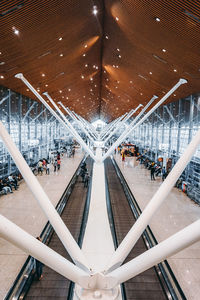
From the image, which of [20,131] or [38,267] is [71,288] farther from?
[20,131]

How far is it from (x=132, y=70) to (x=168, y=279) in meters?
12.8

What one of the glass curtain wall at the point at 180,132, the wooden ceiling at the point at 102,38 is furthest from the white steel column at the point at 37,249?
the glass curtain wall at the point at 180,132

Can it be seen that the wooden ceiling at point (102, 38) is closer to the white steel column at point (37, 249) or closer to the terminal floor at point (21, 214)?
the white steel column at point (37, 249)

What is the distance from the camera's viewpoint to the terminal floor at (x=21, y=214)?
300 inches

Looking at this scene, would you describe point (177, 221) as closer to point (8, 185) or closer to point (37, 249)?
point (37, 249)

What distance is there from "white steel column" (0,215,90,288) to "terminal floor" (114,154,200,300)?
3.57m

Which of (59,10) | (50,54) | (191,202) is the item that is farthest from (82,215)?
(59,10)

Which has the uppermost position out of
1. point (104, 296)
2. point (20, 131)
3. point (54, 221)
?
point (20, 131)

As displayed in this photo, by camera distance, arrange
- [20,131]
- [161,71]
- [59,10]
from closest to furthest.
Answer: [59,10], [161,71], [20,131]

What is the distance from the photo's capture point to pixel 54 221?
522 cm

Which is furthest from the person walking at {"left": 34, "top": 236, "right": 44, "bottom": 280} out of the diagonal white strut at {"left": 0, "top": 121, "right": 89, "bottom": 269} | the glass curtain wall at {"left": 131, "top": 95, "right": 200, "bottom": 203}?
the glass curtain wall at {"left": 131, "top": 95, "right": 200, "bottom": 203}

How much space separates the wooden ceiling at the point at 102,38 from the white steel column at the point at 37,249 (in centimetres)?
597

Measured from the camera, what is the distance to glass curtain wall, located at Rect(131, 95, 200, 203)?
18.0 m

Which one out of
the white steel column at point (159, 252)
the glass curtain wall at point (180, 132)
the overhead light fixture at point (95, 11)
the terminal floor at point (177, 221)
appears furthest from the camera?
the glass curtain wall at point (180, 132)
